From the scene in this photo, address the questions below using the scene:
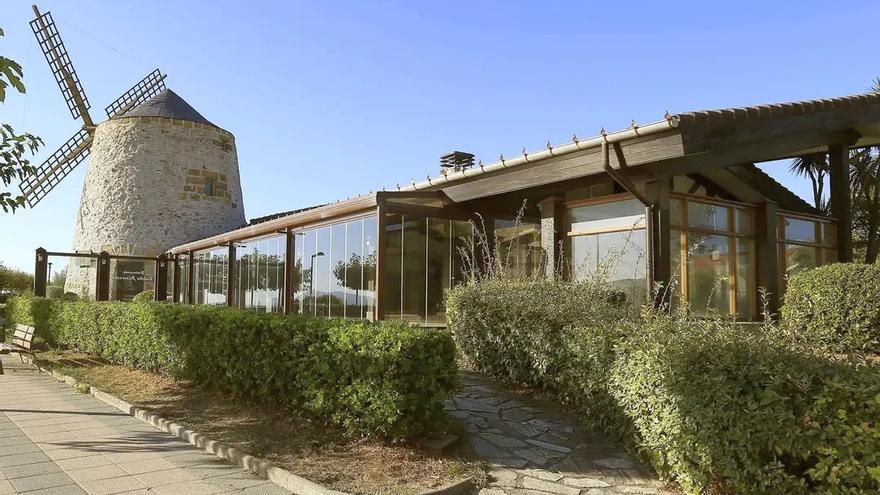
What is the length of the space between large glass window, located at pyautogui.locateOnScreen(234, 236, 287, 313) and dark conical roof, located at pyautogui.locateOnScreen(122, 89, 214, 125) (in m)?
12.5

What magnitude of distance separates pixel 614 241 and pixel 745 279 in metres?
3.03

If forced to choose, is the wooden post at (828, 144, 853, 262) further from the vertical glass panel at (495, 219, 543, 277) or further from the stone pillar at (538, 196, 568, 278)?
the vertical glass panel at (495, 219, 543, 277)

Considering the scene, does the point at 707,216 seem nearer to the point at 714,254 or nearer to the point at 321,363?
the point at 714,254

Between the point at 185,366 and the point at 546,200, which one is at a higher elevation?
the point at 546,200

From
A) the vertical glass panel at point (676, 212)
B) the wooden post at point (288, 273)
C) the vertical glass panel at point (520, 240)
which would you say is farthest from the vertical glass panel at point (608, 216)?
the wooden post at point (288, 273)

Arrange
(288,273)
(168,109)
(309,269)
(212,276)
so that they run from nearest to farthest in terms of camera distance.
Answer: (309,269), (288,273), (212,276), (168,109)

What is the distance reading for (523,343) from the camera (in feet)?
22.0

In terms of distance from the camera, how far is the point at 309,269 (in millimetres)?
14148

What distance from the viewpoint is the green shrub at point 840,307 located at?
7.79 m

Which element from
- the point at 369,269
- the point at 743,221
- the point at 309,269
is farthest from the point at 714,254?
the point at 309,269

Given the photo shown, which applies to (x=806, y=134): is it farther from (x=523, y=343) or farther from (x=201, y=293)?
(x=201, y=293)

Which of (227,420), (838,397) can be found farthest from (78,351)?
(838,397)

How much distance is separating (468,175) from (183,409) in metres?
6.06

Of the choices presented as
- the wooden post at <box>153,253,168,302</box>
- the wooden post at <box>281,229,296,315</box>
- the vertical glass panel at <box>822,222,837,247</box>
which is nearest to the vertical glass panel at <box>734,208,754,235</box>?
the vertical glass panel at <box>822,222,837,247</box>
